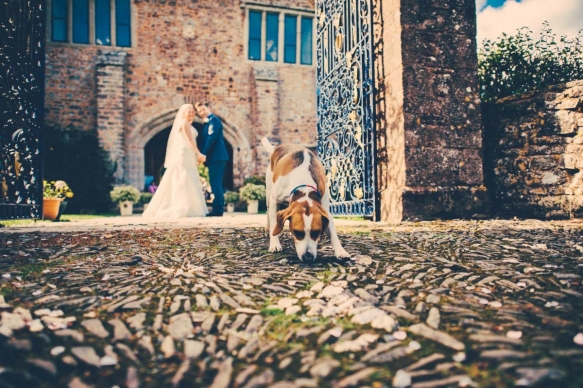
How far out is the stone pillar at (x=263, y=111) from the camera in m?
14.6

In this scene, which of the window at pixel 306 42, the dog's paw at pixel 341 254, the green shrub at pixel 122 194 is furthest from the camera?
the window at pixel 306 42

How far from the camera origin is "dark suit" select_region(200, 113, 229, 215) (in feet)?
26.4

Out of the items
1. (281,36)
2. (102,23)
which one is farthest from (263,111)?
(102,23)

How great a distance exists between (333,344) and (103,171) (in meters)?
13.3

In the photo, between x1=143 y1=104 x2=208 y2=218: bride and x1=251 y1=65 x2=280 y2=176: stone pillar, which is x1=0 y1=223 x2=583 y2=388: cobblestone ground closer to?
x1=143 y1=104 x2=208 y2=218: bride

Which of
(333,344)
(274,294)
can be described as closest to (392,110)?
(274,294)

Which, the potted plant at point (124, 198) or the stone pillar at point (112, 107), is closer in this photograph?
the potted plant at point (124, 198)

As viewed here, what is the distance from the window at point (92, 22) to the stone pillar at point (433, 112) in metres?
11.8

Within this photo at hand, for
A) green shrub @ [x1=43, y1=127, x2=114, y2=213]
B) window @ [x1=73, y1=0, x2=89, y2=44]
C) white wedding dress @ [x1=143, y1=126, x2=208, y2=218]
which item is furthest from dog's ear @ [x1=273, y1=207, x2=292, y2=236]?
window @ [x1=73, y1=0, x2=89, y2=44]

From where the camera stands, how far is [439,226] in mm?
4277

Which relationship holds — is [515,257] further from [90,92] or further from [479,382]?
[90,92]

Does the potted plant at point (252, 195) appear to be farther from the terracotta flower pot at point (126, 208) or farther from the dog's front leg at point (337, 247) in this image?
the dog's front leg at point (337, 247)

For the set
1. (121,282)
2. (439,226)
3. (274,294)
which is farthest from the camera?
(439,226)

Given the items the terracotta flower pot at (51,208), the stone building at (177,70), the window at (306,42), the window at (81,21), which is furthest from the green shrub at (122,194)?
the window at (306,42)
